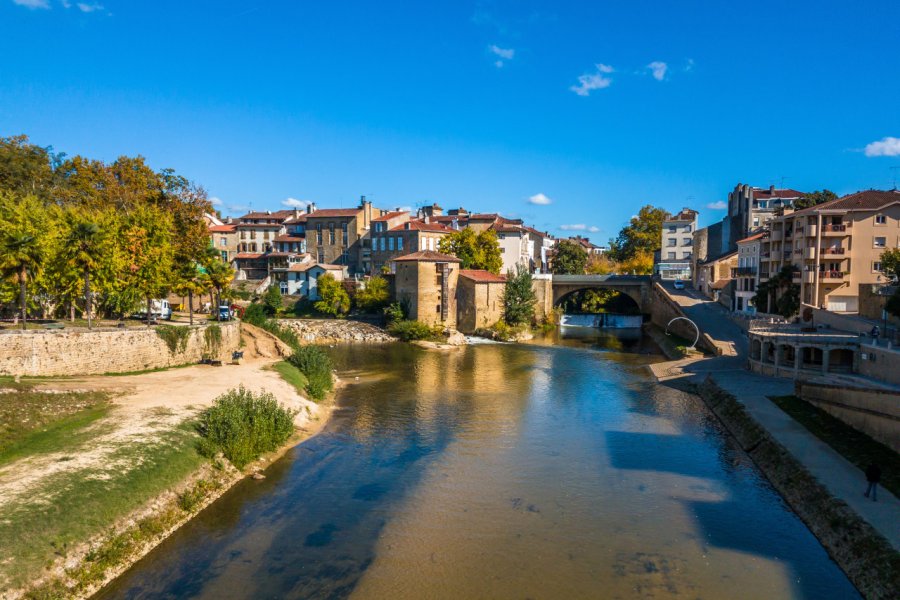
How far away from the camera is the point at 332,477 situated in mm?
24000

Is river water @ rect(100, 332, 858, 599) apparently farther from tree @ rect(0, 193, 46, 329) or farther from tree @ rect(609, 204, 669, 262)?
tree @ rect(609, 204, 669, 262)

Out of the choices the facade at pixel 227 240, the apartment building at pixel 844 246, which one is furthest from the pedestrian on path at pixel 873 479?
the facade at pixel 227 240

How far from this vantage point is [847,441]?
24094 millimetres

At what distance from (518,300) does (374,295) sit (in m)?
17.5

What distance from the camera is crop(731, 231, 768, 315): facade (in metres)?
58.9

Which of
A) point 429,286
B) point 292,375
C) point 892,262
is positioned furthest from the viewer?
point 429,286

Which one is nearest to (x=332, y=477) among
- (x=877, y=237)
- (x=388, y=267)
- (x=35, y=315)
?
(x=35, y=315)

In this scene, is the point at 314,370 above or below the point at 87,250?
below

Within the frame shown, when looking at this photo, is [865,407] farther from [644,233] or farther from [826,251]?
[644,233]

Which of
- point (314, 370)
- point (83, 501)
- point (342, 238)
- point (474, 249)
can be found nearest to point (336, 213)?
point (342, 238)

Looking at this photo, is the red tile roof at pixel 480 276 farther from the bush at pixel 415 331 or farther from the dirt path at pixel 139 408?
the dirt path at pixel 139 408

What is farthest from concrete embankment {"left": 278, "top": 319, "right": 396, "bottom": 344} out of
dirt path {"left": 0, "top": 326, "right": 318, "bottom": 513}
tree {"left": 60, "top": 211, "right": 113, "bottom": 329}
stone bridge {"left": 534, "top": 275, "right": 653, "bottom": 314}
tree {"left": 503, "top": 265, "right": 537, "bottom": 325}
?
tree {"left": 60, "top": 211, "right": 113, "bottom": 329}

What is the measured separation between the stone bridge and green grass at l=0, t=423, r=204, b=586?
5968cm

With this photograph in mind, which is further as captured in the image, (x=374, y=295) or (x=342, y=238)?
(x=342, y=238)
